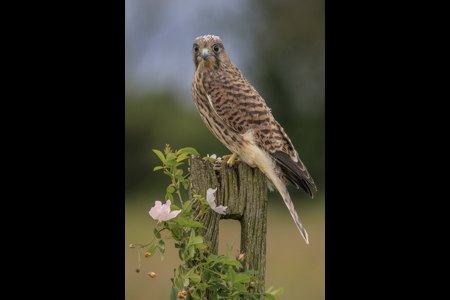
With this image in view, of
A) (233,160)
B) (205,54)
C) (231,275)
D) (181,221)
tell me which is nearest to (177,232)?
(181,221)

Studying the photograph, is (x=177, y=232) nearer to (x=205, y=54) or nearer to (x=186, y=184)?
(x=186, y=184)

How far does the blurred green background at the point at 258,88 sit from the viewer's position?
2955 mm

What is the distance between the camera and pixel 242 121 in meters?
2.67

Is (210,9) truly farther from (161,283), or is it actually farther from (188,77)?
(161,283)

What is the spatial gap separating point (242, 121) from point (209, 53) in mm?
622

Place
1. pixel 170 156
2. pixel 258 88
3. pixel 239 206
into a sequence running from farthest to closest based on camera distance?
pixel 258 88 → pixel 239 206 → pixel 170 156

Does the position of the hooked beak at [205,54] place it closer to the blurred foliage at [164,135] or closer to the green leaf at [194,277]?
the blurred foliage at [164,135]

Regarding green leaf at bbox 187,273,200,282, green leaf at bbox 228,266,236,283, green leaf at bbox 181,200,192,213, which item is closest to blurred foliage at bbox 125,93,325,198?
green leaf at bbox 181,200,192,213

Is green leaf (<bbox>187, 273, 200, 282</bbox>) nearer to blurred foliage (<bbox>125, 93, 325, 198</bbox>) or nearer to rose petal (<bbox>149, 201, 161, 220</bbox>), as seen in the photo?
rose petal (<bbox>149, 201, 161, 220</bbox>)

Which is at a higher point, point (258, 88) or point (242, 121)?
point (258, 88)

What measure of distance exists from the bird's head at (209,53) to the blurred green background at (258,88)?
0.27 feet

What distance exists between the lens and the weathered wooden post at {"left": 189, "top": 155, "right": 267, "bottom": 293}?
7.47 feet

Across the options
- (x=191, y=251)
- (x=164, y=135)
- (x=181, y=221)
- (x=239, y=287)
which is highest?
(x=164, y=135)

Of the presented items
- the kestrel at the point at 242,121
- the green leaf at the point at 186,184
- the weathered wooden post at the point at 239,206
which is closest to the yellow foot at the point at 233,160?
the kestrel at the point at 242,121
